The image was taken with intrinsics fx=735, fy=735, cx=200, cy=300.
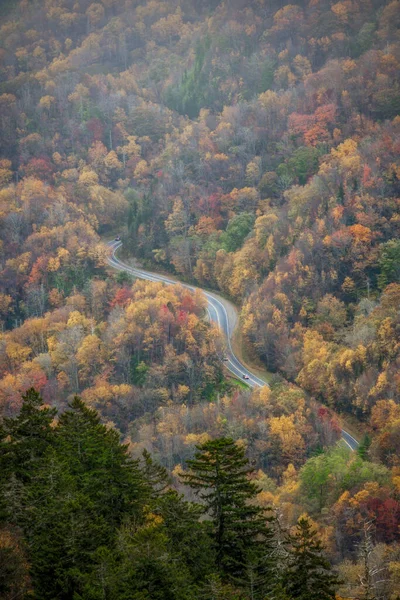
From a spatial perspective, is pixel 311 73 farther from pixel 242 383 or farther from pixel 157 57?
pixel 242 383

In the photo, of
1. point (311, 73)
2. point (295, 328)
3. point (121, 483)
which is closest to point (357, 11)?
point (311, 73)

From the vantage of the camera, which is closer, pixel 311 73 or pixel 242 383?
pixel 242 383

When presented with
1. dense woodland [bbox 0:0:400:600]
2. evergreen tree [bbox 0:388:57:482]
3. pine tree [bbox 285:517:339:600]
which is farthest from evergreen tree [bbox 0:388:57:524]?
pine tree [bbox 285:517:339:600]

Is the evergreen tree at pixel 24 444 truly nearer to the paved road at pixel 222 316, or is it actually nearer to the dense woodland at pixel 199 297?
the dense woodland at pixel 199 297

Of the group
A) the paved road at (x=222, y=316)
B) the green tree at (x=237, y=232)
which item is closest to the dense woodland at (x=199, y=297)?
the green tree at (x=237, y=232)

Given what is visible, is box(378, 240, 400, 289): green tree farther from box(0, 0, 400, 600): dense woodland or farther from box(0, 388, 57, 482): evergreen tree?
box(0, 388, 57, 482): evergreen tree

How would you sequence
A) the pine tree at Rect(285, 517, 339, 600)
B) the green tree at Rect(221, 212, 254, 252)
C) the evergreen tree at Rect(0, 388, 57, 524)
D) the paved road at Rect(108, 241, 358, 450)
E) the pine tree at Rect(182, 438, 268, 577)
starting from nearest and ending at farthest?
1. the pine tree at Rect(285, 517, 339, 600)
2. the pine tree at Rect(182, 438, 268, 577)
3. the evergreen tree at Rect(0, 388, 57, 524)
4. the paved road at Rect(108, 241, 358, 450)
5. the green tree at Rect(221, 212, 254, 252)
